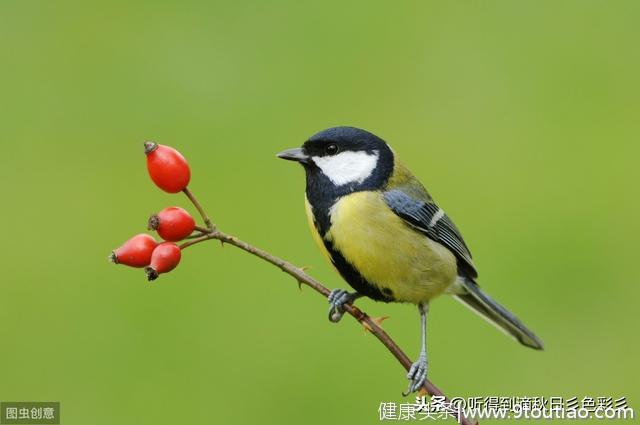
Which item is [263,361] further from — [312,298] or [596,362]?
[596,362]

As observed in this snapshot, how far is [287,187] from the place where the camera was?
18.5ft

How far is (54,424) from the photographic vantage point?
3223 millimetres

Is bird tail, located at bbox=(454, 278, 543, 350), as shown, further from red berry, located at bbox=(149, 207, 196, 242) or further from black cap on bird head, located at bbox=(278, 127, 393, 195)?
red berry, located at bbox=(149, 207, 196, 242)

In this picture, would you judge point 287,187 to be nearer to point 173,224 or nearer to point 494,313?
point 494,313

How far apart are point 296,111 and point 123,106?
1122mm

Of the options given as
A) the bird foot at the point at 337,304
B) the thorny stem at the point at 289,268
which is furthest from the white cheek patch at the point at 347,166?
the thorny stem at the point at 289,268

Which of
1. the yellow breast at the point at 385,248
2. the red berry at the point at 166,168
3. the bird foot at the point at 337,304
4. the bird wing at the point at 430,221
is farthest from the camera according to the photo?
the bird wing at the point at 430,221

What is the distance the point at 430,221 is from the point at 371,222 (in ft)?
1.09

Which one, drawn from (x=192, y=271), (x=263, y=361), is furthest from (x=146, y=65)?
(x=263, y=361)

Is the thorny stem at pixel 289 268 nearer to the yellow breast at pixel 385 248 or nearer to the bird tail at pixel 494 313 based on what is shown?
the yellow breast at pixel 385 248

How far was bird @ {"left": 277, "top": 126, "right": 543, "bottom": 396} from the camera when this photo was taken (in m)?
2.93

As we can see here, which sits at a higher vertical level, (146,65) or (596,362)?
(146,65)

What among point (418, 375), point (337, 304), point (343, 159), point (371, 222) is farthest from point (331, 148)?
point (418, 375)

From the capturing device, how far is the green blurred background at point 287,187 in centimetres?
445
